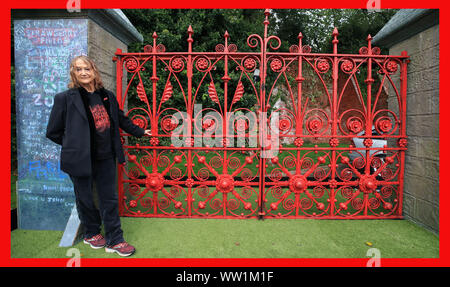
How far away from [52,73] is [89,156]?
1335 millimetres

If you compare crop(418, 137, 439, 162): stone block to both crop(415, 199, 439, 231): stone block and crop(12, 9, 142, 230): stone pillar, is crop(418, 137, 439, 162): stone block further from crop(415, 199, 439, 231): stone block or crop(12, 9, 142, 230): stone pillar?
crop(12, 9, 142, 230): stone pillar

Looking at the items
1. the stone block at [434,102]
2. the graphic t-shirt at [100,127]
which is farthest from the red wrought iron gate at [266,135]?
the graphic t-shirt at [100,127]

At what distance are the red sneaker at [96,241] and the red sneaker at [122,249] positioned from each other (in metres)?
0.12

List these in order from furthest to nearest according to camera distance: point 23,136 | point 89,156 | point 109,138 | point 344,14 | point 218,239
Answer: point 344,14 → point 23,136 → point 218,239 → point 109,138 → point 89,156

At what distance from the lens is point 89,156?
2256mm

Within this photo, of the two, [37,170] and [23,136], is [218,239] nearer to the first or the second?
[37,170]

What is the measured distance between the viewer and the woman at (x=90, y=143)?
2.25 meters

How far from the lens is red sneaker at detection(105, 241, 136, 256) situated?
235cm

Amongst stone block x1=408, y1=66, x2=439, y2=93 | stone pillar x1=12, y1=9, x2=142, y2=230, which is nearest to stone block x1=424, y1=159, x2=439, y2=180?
stone block x1=408, y1=66, x2=439, y2=93

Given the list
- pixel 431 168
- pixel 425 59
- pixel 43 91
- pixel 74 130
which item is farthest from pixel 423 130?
pixel 43 91

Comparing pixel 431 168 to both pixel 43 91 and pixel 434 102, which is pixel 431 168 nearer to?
pixel 434 102

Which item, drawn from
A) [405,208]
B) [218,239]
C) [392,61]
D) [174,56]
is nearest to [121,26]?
[174,56]

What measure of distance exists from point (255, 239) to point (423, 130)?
2560 mm

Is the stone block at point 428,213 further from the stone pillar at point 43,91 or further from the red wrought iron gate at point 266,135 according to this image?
the stone pillar at point 43,91
